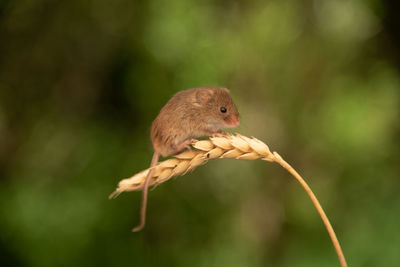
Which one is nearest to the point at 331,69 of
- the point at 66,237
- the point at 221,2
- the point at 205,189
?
the point at 221,2

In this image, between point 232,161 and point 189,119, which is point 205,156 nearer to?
point 189,119

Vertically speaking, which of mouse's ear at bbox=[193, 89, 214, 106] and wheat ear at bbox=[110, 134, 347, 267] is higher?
mouse's ear at bbox=[193, 89, 214, 106]

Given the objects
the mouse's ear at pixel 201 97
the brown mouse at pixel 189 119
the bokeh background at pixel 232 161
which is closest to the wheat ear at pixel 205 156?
the brown mouse at pixel 189 119

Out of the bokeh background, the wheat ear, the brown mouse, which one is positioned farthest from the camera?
the bokeh background

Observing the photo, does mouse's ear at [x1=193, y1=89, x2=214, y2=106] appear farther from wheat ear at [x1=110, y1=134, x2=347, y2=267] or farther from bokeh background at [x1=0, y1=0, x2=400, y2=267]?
bokeh background at [x1=0, y1=0, x2=400, y2=267]

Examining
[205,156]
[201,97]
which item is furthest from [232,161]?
[205,156]

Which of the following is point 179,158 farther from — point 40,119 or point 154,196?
point 40,119

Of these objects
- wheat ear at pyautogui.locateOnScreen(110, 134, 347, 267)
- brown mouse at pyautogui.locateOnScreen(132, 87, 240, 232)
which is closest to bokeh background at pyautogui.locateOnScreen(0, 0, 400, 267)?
brown mouse at pyautogui.locateOnScreen(132, 87, 240, 232)
